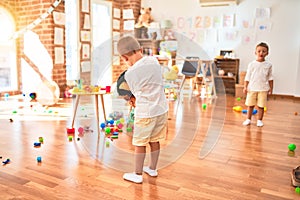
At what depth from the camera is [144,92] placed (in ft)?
5.20

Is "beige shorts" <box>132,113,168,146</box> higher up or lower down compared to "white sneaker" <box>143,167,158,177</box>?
higher up

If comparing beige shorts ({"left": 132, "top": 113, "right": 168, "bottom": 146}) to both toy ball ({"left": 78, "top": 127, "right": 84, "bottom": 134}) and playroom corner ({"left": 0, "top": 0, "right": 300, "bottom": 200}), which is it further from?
toy ball ({"left": 78, "top": 127, "right": 84, "bottom": 134})

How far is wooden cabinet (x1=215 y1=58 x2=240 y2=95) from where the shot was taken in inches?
207

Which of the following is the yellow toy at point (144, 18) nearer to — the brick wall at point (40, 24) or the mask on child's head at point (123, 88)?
the brick wall at point (40, 24)

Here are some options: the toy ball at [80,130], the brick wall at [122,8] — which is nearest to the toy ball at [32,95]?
the toy ball at [80,130]

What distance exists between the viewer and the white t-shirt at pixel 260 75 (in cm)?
297

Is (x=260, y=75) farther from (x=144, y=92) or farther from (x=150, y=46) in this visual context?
(x=150, y=46)

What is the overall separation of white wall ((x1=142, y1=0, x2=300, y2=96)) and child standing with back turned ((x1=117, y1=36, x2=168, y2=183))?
4.09m

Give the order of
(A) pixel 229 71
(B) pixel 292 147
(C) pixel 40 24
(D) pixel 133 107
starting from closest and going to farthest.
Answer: (D) pixel 133 107 → (B) pixel 292 147 → (C) pixel 40 24 → (A) pixel 229 71

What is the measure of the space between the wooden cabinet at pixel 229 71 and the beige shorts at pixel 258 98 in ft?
7.28

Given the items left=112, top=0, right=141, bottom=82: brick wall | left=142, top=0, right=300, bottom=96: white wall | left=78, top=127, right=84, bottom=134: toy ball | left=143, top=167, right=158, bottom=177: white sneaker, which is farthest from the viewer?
left=112, top=0, right=141, bottom=82: brick wall

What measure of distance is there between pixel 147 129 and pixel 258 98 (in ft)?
5.92

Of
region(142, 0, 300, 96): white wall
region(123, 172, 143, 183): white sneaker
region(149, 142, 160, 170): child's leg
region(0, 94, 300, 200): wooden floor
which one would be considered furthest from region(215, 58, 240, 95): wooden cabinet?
region(123, 172, 143, 183): white sneaker

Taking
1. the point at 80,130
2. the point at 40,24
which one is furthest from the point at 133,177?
the point at 40,24
